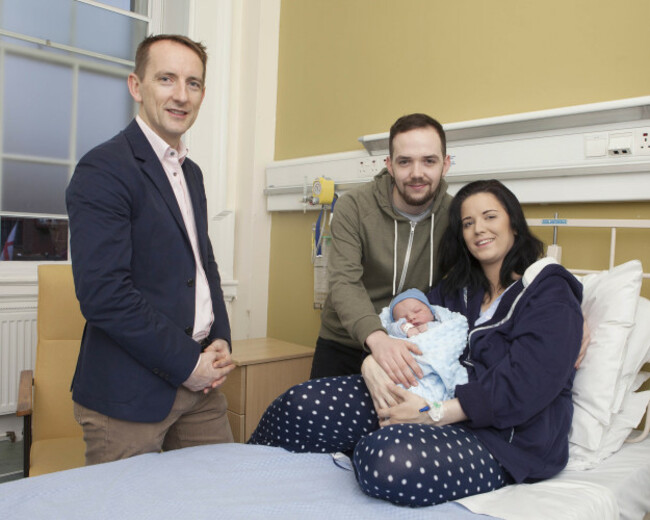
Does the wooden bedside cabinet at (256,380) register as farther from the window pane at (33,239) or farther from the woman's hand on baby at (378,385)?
the window pane at (33,239)

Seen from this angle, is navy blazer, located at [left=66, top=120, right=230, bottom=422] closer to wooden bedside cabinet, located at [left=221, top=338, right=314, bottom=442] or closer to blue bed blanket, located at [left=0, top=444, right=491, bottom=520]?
blue bed blanket, located at [left=0, top=444, right=491, bottom=520]

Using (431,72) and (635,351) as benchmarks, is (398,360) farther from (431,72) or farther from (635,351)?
(431,72)

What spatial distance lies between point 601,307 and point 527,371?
400 millimetres

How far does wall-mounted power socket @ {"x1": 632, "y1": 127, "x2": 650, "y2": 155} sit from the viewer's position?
1783 mm

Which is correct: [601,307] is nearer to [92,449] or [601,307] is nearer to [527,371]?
[527,371]

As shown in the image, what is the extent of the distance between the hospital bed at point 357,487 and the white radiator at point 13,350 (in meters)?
1.70

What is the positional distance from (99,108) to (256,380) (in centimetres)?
187

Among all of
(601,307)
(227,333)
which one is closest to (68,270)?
(227,333)

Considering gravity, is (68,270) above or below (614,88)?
below

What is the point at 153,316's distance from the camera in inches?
54.7

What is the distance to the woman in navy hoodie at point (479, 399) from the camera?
1289 millimetres

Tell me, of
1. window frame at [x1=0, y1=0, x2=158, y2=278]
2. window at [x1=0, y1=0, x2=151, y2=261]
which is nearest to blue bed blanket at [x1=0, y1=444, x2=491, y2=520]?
window frame at [x1=0, y1=0, x2=158, y2=278]

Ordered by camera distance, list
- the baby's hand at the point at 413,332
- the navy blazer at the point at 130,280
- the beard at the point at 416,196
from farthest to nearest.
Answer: the beard at the point at 416,196 → the baby's hand at the point at 413,332 → the navy blazer at the point at 130,280

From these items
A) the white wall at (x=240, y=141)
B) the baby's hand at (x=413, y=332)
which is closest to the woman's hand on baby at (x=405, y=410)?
the baby's hand at (x=413, y=332)
